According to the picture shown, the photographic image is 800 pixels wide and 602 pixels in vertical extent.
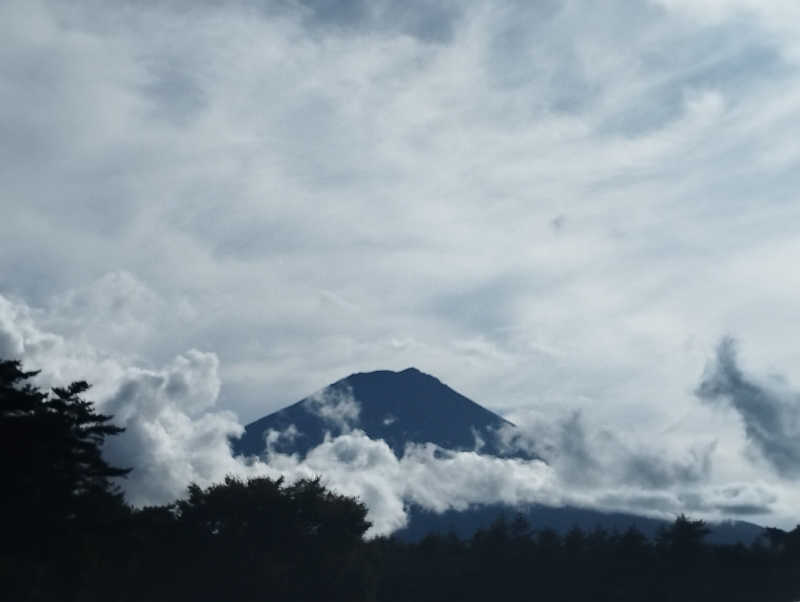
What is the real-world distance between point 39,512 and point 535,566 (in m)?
66.5

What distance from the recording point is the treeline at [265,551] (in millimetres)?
53656

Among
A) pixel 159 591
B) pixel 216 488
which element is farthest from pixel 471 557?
pixel 159 591

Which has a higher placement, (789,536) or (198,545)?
(789,536)

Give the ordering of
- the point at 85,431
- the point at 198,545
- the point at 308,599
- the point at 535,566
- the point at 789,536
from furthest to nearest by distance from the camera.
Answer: the point at 789,536 < the point at 535,566 < the point at 308,599 < the point at 198,545 < the point at 85,431

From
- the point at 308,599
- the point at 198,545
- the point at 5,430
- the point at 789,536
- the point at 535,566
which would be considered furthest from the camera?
the point at 789,536

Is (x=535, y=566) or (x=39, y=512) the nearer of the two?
(x=39, y=512)

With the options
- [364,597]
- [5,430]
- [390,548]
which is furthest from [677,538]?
[5,430]

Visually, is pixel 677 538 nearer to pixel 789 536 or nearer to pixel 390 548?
pixel 789 536

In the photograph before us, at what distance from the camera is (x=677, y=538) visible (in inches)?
4414

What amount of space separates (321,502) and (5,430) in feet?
121

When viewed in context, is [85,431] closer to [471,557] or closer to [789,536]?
[471,557]

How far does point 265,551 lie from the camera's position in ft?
266

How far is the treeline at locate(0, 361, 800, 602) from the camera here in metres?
53.7

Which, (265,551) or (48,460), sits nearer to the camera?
(48,460)
